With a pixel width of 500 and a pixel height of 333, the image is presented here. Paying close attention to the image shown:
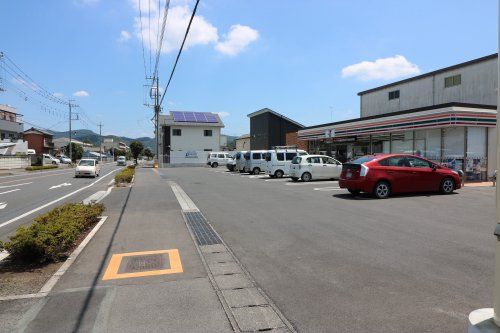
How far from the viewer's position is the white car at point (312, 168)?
2269 centimetres

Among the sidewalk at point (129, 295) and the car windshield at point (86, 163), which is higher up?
the car windshield at point (86, 163)

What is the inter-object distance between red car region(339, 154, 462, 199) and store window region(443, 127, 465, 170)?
17.9ft

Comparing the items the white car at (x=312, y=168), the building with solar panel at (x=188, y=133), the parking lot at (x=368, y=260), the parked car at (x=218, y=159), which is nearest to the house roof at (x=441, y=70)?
the white car at (x=312, y=168)

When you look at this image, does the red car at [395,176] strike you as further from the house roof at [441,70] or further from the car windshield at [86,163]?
the car windshield at [86,163]

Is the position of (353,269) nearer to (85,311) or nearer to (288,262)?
(288,262)

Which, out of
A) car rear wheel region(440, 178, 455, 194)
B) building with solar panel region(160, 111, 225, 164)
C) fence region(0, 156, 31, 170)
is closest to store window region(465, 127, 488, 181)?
car rear wheel region(440, 178, 455, 194)

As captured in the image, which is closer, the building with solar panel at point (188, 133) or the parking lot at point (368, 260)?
the parking lot at point (368, 260)

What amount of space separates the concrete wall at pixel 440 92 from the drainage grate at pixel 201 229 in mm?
20029

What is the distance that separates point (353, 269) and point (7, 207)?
491 inches

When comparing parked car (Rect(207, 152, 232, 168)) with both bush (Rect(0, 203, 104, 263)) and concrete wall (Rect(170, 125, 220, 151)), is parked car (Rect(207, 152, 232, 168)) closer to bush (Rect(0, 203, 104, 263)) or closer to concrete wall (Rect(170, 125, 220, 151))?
concrete wall (Rect(170, 125, 220, 151))

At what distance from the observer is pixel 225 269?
5859 mm

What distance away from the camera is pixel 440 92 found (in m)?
30.3

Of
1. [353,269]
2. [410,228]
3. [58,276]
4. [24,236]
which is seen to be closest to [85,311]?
[58,276]

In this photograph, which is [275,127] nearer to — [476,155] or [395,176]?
[476,155]
